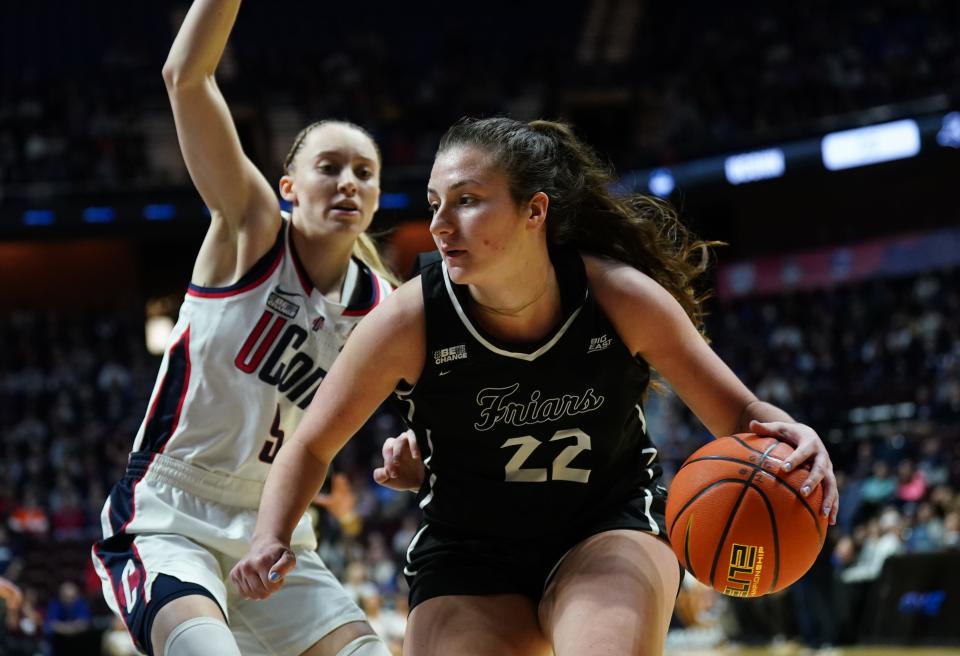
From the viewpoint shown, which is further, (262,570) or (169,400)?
(169,400)

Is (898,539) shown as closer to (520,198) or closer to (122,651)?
(122,651)

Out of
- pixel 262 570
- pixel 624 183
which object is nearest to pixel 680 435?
pixel 624 183

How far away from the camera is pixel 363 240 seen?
4.18 m

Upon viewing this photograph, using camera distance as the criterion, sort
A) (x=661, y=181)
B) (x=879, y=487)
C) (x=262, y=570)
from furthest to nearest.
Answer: (x=661, y=181), (x=879, y=487), (x=262, y=570)

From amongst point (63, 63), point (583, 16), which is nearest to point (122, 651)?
point (63, 63)

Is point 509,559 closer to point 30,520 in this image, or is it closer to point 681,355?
point 681,355

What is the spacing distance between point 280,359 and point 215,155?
0.64 metres

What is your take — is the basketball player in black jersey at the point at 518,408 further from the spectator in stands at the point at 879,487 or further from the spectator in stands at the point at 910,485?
the spectator in stands at the point at 879,487

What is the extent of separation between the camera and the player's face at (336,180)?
3.62 m

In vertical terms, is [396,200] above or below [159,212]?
above

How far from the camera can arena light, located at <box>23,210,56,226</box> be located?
2105cm

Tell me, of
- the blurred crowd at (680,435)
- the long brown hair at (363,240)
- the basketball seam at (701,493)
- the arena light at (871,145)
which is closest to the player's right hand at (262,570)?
the basketball seam at (701,493)

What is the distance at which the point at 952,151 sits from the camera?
17781 millimetres

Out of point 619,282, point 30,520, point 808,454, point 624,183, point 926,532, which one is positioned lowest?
point 30,520
